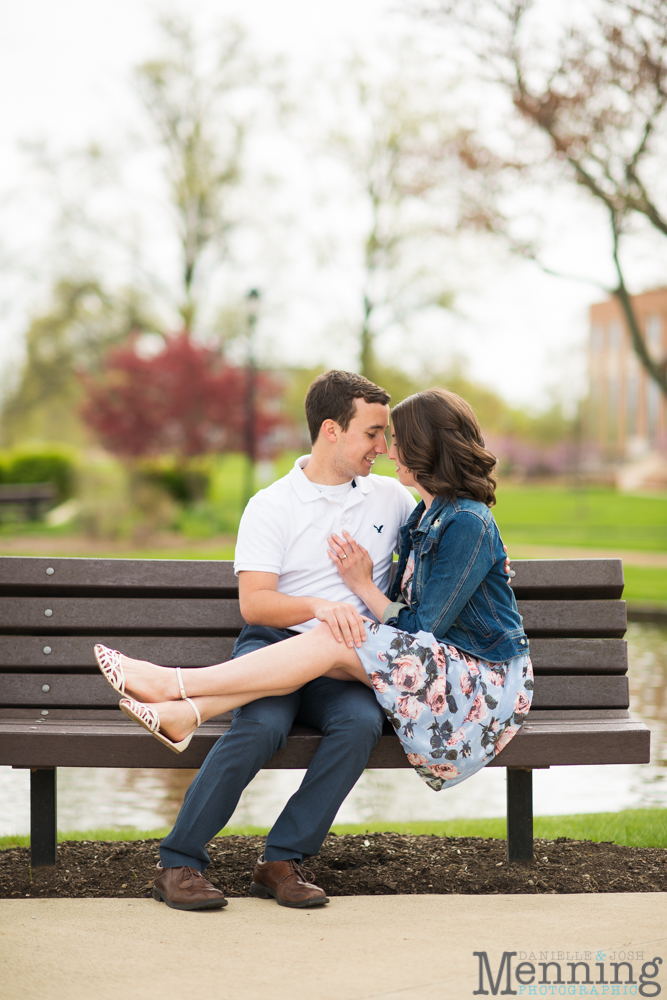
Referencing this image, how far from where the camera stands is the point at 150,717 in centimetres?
287

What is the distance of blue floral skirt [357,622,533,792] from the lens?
3006 millimetres

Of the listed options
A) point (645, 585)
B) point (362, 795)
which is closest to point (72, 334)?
point (645, 585)

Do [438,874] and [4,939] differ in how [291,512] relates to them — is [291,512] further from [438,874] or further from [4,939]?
[4,939]

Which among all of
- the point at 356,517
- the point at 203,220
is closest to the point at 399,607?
the point at 356,517

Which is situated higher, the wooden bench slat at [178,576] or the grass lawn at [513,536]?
the wooden bench slat at [178,576]

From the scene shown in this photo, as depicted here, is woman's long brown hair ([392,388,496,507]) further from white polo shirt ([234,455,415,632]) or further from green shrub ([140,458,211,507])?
green shrub ([140,458,211,507])

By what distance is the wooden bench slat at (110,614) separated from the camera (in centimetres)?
351

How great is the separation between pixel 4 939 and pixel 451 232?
1491 cm

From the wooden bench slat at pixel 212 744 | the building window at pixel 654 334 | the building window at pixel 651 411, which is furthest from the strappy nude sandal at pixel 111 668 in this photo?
the building window at pixel 651 411

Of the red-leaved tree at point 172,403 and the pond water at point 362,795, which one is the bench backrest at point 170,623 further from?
the red-leaved tree at point 172,403

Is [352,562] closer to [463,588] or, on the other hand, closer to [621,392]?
[463,588]

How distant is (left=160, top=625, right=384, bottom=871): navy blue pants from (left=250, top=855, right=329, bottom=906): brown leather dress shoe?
31 millimetres

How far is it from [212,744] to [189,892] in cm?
42

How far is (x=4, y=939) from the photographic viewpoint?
270 cm
